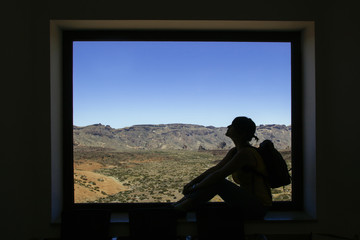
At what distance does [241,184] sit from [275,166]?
30cm

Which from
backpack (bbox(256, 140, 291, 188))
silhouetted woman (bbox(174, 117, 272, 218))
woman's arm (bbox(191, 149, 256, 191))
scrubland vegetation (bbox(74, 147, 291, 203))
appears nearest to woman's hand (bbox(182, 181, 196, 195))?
silhouetted woman (bbox(174, 117, 272, 218))

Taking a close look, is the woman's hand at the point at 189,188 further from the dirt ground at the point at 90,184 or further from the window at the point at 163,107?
the dirt ground at the point at 90,184

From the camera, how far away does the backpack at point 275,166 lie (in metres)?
1.85

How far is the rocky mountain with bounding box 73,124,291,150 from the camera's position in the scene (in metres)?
2.33

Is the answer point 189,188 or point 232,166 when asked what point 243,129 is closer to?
point 232,166

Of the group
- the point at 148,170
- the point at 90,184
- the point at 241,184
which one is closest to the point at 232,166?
the point at 241,184

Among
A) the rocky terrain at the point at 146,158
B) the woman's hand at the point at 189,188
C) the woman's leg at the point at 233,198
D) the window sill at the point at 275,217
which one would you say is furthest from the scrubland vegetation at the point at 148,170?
the woman's leg at the point at 233,198

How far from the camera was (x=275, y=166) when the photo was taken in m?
1.86

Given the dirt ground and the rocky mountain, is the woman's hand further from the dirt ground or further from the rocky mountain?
the dirt ground
